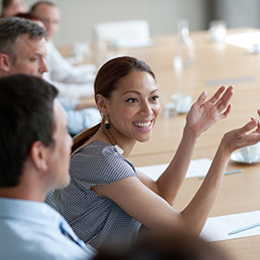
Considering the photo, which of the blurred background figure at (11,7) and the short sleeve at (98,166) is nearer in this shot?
the short sleeve at (98,166)

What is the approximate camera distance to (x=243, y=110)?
96.2 inches

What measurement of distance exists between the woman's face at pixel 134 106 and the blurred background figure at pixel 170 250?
967mm

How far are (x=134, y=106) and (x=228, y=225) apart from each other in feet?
1.67

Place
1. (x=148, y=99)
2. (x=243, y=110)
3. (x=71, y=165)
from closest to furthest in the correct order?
(x=71, y=165)
(x=148, y=99)
(x=243, y=110)

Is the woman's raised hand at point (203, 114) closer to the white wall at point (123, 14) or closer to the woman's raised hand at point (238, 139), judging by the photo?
the woman's raised hand at point (238, 139)

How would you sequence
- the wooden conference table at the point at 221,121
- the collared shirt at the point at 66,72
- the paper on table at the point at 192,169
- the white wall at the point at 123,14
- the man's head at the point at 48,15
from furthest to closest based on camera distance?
the white wall at the point at 123,14
the man's head at the point at 48,15
the collared shirt at the point at 66,72
the paper on table at the point at 192,169
the wooden conference table at the point at 221,121

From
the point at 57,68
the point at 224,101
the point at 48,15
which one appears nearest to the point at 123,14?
the point at 48,15

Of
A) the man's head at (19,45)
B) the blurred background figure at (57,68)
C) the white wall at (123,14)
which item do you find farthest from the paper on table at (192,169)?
the white wall at (123,14)

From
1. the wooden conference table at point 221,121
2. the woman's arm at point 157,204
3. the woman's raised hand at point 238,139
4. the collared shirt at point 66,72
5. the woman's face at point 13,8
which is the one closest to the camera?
the woman's arm at point 157,204

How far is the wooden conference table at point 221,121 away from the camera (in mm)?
1431

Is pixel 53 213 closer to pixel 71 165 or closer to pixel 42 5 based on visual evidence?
pixel 71 165

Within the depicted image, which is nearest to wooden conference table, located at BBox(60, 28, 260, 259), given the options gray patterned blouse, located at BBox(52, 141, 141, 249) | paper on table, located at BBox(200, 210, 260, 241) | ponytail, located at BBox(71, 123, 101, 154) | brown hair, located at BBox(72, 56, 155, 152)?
paper on table, located at BBox(200, 210, 260, 241)

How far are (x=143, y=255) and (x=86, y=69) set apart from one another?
134 inches

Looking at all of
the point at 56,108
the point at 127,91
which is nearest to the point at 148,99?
the point at 127,91
